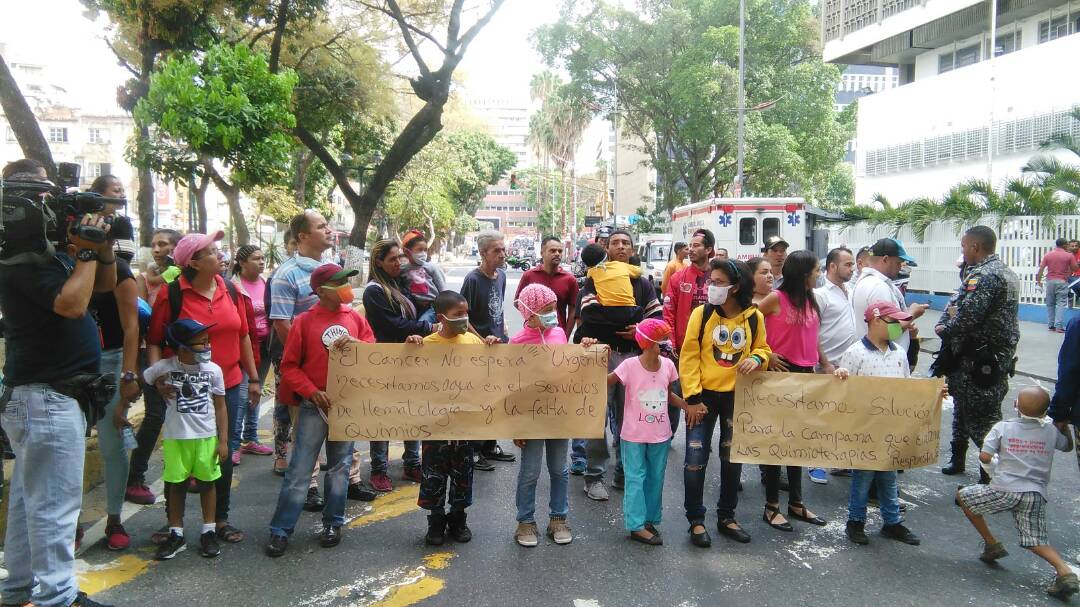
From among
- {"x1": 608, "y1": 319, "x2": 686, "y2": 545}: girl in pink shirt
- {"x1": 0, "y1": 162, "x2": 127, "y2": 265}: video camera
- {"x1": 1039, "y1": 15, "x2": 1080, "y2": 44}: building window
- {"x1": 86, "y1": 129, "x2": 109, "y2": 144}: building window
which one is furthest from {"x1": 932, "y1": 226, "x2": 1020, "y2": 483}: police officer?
{"x1": 86, "y1": 129, "x2": 109, "y2": 144}: building window

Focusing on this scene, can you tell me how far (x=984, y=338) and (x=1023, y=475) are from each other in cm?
176

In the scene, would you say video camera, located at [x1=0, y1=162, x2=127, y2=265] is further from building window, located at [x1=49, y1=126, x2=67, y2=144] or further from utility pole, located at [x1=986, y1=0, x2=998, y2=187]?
building window, located at [x1=49, y1=126, x2=67, y2=144]

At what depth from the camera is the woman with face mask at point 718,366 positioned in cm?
473

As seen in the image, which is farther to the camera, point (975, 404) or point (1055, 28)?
point (1055, 28)

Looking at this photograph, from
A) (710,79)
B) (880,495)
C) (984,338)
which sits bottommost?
(880,495)

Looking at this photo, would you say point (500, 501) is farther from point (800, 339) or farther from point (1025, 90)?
point (1025, 90)

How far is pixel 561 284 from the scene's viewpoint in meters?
6.58

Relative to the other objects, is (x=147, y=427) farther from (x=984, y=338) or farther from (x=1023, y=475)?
(x=984, y=338)

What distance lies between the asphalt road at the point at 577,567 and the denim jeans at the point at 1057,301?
41.5 ft

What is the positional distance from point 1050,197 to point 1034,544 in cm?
1693

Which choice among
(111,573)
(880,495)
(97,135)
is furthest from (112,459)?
(97,135)

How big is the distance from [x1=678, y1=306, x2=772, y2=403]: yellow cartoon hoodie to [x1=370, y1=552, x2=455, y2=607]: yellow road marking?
1757 mm

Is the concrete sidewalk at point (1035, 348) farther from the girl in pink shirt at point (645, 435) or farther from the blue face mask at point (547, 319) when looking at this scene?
the blue face mask at point (547, 319)

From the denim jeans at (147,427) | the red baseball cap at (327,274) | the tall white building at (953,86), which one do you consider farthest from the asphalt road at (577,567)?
the tall white building at (953,86)
